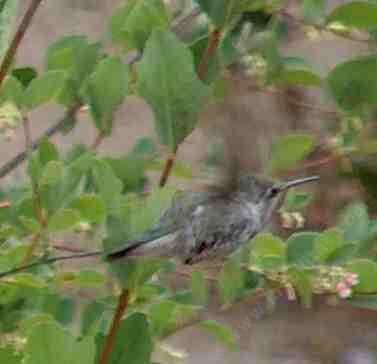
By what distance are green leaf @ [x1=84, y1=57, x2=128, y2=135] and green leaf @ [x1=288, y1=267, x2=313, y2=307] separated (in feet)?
0.91

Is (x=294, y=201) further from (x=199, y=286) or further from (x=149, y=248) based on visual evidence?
(x=149, y=248)

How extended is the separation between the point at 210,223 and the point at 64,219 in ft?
0.92

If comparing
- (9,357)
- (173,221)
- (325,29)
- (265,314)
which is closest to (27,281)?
(9,357)

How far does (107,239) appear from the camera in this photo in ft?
4.17

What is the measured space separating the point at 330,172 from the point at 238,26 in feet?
11.8

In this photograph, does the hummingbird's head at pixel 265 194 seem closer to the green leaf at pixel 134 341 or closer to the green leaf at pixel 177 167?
the green leaf at pixel 177 167

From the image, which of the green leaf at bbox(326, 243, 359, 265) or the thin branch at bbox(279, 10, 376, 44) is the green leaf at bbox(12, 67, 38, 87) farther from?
the green leaf at bbox(326, 243, 359, 265)

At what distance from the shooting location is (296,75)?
1.66m

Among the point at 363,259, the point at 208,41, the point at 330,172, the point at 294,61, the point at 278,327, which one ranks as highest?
the point at 208,41

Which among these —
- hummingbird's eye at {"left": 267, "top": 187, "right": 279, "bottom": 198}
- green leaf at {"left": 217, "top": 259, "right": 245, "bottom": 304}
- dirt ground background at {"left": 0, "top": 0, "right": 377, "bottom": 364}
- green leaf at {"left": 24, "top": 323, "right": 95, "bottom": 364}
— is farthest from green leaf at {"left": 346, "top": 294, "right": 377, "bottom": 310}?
dirt ground background at {"left": 0, "top": 0, "right": 377, "bottom": 364}

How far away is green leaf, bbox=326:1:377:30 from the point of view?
1.47 meters

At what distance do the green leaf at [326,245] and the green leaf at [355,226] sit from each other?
68 mm

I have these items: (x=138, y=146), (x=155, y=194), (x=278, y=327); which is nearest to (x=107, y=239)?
(x=155, y=194)

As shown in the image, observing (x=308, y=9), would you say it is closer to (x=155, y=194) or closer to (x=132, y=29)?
(x=132, y=29)
